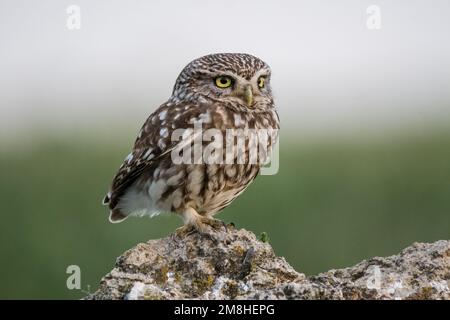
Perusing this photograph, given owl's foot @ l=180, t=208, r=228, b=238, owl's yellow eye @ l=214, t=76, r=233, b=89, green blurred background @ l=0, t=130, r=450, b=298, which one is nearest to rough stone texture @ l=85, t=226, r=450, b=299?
owl's foot @ l=180, t=208, r=228, b=238

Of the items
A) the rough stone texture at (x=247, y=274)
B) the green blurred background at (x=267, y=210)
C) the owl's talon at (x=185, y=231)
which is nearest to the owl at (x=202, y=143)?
the owl's talon at (x=185, y=231)

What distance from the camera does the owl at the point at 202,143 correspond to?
5.77 meters

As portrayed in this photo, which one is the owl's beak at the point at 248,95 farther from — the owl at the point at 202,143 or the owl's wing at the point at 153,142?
the owl's wing at the point at 153,142

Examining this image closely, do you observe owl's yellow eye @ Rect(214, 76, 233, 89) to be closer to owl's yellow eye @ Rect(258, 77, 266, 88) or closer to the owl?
the owl

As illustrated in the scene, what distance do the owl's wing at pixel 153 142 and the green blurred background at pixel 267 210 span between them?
1415 mm

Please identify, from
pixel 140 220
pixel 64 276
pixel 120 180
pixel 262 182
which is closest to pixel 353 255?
pixel 262 182

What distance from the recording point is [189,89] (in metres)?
6.24

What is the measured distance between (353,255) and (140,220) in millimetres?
1805

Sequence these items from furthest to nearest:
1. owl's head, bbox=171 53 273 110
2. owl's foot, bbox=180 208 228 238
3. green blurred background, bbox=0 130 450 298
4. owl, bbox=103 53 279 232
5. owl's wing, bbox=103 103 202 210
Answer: green blurred background, bbox=0 130 450 298, owl's head, bbox=171 53 273 110, owl's wing, bbox=103 103 202 210, owl, bbox=103 53 279 232, owl's foot, bbox=180 208 228 238

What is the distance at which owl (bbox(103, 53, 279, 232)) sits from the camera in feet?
18.9

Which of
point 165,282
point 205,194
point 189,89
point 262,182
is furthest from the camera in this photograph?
point 262,182

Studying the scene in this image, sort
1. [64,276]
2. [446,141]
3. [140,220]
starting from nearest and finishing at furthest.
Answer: [64,276] < [140,220] < [446,141]

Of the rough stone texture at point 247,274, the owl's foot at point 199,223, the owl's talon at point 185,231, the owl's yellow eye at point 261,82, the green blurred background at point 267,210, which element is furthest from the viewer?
the green blurred background at point 267,210

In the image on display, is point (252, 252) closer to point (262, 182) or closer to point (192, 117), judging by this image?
point (192, 117)
